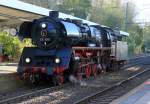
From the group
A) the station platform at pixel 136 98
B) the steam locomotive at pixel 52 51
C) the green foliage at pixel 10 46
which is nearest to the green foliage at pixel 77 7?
the green foliage at pixel 10 46

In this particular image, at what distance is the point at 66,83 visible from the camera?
19141mm

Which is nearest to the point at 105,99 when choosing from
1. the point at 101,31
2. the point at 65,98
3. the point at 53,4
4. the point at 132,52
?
the point at 65,98

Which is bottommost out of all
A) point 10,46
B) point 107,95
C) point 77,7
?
point 107,95

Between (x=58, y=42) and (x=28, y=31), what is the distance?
5.98 feet

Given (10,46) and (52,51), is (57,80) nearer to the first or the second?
(52,51)

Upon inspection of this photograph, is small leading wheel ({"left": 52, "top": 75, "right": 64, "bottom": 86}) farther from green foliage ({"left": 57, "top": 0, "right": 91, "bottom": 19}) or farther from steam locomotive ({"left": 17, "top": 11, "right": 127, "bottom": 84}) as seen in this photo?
green foliage ({"left": 57, "top": 0, "right": 91, "bottom": 19})

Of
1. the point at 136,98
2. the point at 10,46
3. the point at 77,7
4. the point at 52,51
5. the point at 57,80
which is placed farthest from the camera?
the point at 77,7

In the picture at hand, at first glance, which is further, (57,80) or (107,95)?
(57,80)

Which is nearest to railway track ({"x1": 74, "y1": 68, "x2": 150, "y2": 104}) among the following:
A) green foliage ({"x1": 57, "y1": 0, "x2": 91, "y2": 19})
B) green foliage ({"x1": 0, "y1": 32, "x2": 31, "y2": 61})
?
green foliage ({"x1": 0, "y1": 32, "x2": 31, "y2": 61})

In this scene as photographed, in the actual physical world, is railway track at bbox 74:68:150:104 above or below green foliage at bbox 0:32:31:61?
below

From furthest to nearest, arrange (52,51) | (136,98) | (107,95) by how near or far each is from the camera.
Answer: (52,51)
(107,95)
(136,98)

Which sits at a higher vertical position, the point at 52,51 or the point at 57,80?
the point at 52,51

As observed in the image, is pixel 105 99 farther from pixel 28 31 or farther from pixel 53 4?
pixel 53 4

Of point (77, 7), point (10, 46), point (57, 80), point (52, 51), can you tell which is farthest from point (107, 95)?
point (77, 7)
